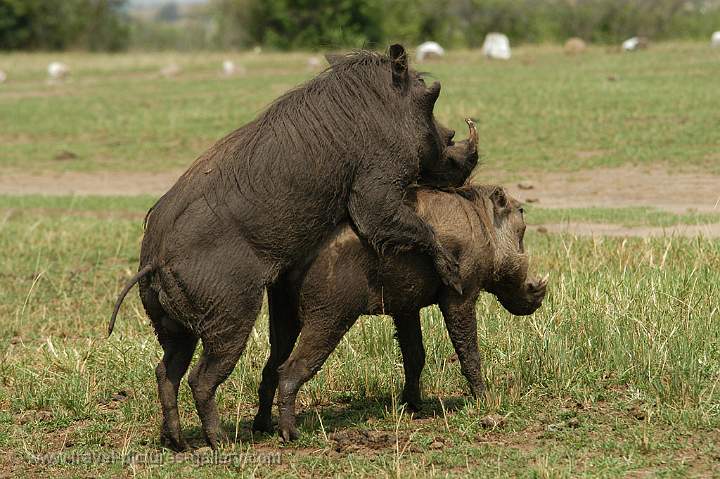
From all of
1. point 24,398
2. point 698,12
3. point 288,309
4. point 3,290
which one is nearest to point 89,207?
point 3,290

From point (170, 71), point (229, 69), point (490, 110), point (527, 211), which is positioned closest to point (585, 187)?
point (527, 211)

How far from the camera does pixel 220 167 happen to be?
549 centimetres

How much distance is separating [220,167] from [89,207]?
9.80 m

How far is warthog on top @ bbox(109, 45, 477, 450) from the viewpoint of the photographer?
5289 mm

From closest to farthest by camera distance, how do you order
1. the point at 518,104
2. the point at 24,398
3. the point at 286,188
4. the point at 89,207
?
the point at 286,188 < the point at 24,398 < the point at 89,207 < the point at 518,104

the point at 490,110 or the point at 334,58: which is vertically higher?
the point at 334,58

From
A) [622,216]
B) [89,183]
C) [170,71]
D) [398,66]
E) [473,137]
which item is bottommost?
[89,183]

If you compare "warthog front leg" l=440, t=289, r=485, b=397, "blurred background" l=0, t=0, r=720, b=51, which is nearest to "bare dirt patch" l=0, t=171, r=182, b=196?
"warthog front leg" l=440, t=289, r=485, b=397

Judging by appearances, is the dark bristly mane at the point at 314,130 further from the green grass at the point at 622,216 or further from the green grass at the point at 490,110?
the green grass at the point at 490,110

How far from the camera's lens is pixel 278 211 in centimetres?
538

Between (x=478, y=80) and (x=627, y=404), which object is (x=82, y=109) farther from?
(x=627, y=404)

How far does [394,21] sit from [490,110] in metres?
26.0

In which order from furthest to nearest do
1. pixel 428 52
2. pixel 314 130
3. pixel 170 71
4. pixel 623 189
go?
pixel 170 71
pixel 428 52
pixel 623 189
pixel 314 130

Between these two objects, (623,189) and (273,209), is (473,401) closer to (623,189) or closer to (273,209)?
(273,209)
